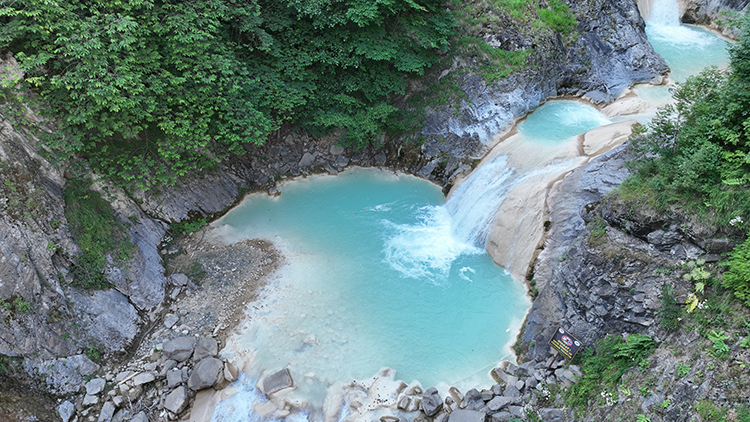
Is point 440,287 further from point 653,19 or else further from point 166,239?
point 653,19

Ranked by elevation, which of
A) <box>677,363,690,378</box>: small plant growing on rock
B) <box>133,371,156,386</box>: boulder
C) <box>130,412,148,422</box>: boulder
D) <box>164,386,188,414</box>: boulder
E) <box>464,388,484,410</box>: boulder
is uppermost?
<box>677,363,690,378</box>: small plant growing on rock

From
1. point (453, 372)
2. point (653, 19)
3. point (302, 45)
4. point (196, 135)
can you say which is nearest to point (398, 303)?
point (453, 372)

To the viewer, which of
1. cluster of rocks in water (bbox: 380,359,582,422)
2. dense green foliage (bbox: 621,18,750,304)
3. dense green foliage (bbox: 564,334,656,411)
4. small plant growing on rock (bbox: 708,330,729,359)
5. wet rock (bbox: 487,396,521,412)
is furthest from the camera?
wet rock (bbox: 487,396,521,412)

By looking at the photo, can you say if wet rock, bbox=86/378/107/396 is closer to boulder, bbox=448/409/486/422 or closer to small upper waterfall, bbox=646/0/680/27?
boulder, bbox=448/409/486/422

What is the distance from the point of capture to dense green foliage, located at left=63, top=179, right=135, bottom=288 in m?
11.1

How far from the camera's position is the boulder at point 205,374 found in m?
10.2

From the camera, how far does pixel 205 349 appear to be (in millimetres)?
11031

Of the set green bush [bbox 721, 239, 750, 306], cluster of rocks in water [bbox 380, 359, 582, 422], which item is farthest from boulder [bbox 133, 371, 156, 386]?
green bush [bbox 721, 239, 750, 306]

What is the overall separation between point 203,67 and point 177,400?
9.96m

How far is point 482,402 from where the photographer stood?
980cm

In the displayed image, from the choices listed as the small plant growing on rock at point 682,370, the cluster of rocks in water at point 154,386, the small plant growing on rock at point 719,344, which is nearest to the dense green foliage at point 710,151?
the small plant growing on rock at point 719,344

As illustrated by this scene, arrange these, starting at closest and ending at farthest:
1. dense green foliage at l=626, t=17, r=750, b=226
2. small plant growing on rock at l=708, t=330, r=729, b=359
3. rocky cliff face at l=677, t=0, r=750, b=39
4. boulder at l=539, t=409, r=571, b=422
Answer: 1. small plant growing on rock at l=708, t=330, r=729, b=359
2. dense green foliage at l=626, t=17, r=750, b=226
3. boulder at l=539, t=409, r=571, b=422
4. rocky cliff face at l=677, t=0, r=750, b=39

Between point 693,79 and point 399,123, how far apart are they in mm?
10955

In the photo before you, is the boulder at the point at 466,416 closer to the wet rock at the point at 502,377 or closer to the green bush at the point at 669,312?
the wet rock at the point at 502,377
